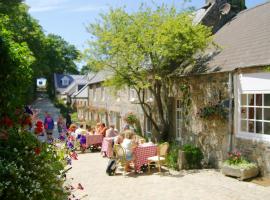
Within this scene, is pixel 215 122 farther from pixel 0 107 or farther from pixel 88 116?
pixel 88 116

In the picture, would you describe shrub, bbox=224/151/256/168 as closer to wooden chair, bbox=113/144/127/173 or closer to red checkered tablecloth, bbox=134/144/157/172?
red checkered tablecloth, bbox=134/144/157/172

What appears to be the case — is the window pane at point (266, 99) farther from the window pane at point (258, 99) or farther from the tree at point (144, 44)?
the tree at point (144, 44)

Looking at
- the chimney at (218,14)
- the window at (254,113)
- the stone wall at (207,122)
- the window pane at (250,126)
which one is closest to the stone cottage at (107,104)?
the stone wall at (207,122)

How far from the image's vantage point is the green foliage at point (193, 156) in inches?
504

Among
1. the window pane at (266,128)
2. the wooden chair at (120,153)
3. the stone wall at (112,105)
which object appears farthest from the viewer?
the stone wall at (112,105)

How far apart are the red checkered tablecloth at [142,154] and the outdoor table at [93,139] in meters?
5.54

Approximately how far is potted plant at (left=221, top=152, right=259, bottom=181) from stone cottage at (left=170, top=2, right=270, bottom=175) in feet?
0.86

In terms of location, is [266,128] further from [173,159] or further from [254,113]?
[173,159]

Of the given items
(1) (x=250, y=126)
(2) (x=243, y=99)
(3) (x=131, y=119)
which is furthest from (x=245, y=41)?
(3) (x=131, y=119)

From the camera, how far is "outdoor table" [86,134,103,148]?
17.5 meters

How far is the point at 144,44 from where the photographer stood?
45.5ft

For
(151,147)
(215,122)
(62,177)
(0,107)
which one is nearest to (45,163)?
(62,177)

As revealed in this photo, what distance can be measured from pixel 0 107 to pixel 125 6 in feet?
31.8

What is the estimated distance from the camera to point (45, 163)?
5281mm
